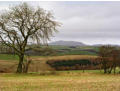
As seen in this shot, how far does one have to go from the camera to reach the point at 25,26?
31703 millimetres

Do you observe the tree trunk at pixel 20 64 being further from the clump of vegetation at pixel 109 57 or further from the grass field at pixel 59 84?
the clump of vegetation at pixel 109 57

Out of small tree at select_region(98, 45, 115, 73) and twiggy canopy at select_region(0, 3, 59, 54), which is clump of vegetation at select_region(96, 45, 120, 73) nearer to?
small tree at select_region(98, 45, 115, 73)

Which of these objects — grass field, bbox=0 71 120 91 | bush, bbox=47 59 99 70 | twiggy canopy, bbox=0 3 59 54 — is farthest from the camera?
bush, bbox=47 59 99 70

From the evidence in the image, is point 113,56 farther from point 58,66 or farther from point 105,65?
point 58,66

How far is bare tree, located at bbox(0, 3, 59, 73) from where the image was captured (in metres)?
30.8

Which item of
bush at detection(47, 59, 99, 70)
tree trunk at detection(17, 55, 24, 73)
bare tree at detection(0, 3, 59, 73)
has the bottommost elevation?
bush at detection(47, 59, 99, 70)

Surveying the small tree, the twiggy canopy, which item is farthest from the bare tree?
the small tree

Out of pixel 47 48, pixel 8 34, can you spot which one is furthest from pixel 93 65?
pixel 8 34

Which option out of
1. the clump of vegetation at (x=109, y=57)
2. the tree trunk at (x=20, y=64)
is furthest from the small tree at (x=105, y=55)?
the tree trunk at (x=20, y=64)

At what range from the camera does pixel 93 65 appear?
138 ft

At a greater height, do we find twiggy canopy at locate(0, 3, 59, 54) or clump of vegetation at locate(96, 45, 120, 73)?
twiggy canopy at locate(0, 3, 59, 54)

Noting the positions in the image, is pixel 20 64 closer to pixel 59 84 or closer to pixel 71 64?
pixel 71 64

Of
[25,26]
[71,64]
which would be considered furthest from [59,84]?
[71,64]

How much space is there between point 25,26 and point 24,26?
0.16 meters
